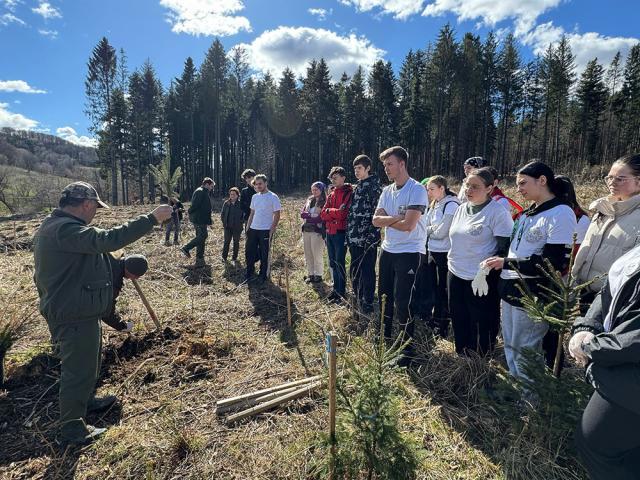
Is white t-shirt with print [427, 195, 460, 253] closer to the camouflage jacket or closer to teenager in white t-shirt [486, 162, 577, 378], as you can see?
the camouflage jacket

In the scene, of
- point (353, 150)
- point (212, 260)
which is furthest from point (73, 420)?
point (353, 150)

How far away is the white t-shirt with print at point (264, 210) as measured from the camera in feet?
21.8

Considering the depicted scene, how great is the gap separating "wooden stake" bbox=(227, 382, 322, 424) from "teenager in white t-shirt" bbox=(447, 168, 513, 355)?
1592 mm

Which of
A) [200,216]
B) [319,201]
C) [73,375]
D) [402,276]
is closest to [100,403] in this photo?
[73,375]

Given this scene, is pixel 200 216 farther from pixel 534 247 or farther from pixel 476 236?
pixel 534 247

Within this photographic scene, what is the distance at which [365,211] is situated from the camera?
462 centimetres

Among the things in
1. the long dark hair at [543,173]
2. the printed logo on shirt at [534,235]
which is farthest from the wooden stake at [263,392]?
the long dark hair at [543,173]

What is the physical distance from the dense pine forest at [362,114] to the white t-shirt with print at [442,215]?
29.2 metres

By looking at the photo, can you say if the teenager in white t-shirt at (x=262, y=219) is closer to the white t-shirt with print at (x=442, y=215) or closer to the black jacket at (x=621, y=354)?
the white t-shirt with print at (x=442, y=215)

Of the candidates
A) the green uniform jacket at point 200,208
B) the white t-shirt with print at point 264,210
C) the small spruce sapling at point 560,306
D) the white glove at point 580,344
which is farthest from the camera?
the green uniform jacket at point 200,208

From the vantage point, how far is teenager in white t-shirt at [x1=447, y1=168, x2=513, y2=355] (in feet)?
10.2

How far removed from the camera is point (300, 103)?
34.3 meters

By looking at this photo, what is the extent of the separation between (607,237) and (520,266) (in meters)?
0.57

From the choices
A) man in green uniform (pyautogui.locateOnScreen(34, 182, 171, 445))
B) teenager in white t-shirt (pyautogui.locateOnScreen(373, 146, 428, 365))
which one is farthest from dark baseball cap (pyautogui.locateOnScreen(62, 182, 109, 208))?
teenager in white t-shirt (pyautogui.locateOnScreen(373, 146, 428, 365))
